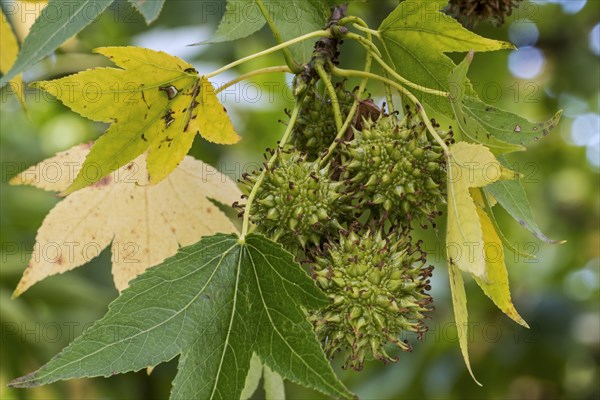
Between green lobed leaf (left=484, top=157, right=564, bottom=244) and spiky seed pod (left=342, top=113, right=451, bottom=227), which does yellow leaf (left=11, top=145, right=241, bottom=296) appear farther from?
green lobed leaf (left=484, top=157, right=564, bottom=244)

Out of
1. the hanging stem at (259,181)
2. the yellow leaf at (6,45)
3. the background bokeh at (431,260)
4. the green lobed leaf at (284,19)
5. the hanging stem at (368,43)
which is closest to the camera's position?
the hanging stem at (259,181)

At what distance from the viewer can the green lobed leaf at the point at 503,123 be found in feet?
5.35

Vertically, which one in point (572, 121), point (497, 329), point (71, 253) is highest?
point (572, 121)

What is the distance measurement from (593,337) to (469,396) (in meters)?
0.69

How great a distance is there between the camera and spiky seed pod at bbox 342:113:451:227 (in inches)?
64.0

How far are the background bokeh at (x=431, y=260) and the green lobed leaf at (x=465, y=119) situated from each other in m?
1.37

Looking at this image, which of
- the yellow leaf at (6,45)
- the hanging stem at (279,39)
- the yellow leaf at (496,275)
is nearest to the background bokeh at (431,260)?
the yellow leaf at (6,45)

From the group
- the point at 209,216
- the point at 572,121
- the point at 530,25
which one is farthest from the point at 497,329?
the point at 209,216

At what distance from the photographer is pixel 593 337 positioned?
4000 millimetres

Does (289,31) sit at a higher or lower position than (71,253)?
higher

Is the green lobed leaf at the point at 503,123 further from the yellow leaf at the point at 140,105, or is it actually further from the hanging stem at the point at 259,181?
the yellow leaf at the point at 140,105

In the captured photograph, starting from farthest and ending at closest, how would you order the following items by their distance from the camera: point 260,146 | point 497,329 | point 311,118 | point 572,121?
point 572,121 < point 260,146 < point 497,329 < point 311,118

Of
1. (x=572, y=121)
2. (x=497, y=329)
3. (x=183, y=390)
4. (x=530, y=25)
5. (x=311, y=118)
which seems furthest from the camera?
(x=572, y=121)

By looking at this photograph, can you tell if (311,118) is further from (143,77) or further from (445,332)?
(445,332)
